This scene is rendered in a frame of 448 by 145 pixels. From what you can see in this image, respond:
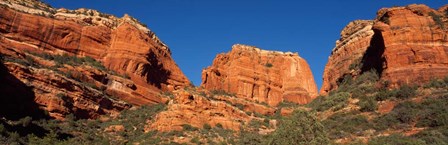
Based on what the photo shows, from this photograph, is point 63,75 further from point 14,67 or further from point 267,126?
point 267,126

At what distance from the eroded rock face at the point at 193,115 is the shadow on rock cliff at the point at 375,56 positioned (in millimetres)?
17976

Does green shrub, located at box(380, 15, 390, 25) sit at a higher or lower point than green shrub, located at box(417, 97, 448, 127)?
higher

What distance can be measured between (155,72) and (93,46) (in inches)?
416

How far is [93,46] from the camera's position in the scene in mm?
60438

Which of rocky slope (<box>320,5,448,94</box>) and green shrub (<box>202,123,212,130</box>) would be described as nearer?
rocky slope (<box>320,5,448,94</box>)

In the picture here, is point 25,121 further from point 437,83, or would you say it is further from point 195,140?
point 437,83

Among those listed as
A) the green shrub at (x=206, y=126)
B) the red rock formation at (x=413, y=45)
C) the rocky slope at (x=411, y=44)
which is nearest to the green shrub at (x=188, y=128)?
the green shrub at (x=206, y=126)

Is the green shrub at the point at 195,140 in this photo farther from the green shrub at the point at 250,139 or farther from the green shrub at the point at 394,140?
the green shrub at the point at 394,140

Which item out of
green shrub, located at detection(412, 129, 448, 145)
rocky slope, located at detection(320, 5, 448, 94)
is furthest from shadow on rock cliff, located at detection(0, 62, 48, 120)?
rocky slope, located at detection(320, 5, 448, 94)

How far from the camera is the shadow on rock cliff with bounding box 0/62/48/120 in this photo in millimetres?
39438

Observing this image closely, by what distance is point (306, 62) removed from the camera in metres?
89.2

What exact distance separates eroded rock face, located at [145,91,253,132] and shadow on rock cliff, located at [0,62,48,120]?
1164 centimetres

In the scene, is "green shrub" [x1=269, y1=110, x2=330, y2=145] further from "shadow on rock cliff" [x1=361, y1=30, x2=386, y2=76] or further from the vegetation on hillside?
"shadow on rock cliff" [x1=361, y1=30, x2=386, y2=76]

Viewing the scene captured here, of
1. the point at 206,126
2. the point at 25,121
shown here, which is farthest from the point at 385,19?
the point at 25,121
